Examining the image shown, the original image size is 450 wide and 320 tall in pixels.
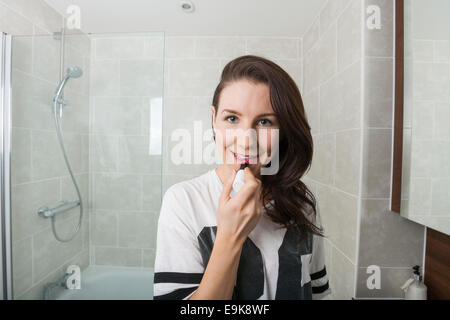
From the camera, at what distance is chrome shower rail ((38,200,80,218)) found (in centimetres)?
80

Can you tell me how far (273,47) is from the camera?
1052mm

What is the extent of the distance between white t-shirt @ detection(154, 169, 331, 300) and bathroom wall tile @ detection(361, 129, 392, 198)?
1.21 feet

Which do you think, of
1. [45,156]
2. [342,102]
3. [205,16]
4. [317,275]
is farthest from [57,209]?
[342,102]

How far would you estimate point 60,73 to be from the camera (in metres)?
0.78

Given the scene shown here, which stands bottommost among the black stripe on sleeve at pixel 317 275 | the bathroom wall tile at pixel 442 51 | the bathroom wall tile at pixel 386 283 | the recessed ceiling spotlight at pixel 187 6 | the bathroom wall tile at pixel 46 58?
the bathroom wall tile at pixel 386 283

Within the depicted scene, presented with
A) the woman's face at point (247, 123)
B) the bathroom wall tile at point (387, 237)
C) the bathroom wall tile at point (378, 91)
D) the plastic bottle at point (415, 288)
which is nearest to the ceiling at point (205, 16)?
the bathroom wall tile at point (378, 91)

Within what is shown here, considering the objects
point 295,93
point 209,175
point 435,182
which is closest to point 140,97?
point 209,175

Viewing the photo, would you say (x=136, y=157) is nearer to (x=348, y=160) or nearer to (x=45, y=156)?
(x=45, y=156)

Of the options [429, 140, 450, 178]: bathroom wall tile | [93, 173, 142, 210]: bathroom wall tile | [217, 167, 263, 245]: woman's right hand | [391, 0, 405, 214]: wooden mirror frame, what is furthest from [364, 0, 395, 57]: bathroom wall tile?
[93, 173, 142, 210]: bathroom wall tile

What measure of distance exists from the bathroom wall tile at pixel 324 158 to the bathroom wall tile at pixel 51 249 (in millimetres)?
994

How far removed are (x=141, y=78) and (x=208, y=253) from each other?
65 cm

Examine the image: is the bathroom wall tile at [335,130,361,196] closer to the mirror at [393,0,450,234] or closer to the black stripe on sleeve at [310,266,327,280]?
the mirror at [393,0,450,234]

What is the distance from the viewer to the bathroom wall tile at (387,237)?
2.34 ft

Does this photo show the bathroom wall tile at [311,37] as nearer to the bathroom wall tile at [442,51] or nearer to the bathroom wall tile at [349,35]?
the bathroom wall tile at [349,35]
